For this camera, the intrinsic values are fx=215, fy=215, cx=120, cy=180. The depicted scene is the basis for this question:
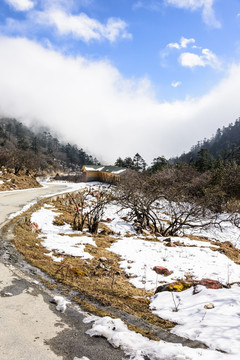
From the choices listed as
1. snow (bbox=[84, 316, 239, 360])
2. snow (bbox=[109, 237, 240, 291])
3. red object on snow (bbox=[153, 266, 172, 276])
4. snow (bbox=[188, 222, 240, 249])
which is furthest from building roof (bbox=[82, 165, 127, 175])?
snow (bbox=[84, 316, 239, 360])

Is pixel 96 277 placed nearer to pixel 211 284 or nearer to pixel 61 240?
pixel 211 284

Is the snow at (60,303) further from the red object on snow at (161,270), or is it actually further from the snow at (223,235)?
the snow at (223,235)

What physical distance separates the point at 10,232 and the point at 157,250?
17.3 ft

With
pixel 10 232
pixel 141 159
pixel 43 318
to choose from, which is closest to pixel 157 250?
pixel 10 232

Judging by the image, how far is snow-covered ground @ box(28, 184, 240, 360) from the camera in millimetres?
2461

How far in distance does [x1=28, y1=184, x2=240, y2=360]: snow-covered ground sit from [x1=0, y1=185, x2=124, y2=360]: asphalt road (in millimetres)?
197

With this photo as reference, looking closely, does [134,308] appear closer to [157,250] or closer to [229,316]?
[229,316]

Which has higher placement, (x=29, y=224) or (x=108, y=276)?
(x=29, y=224)

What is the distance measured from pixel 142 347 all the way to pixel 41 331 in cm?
124

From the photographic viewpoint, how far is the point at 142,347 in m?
2.49

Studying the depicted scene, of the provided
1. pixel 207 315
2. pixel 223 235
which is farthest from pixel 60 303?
pixel 223 235

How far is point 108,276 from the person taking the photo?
528 centimetres

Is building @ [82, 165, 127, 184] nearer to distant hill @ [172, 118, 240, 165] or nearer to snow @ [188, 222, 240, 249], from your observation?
snow @ [188, 222, 240, 249]

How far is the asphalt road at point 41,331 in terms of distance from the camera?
7.59ft
